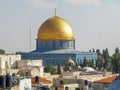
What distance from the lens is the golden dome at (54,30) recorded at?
54781mm

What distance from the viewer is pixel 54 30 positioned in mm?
54938

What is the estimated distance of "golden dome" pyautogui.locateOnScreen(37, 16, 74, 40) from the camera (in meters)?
54.8

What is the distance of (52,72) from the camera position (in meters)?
47.8

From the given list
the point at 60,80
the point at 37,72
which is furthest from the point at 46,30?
the point at 60,80

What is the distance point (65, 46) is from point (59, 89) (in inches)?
1116

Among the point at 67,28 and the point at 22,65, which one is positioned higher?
the point at 67,28

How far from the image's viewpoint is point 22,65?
46156 mm

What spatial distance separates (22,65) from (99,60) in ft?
43.4

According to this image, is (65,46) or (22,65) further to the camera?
(65,46)

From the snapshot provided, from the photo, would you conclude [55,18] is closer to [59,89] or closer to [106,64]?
[106,64]

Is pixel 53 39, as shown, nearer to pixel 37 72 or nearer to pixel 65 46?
pixel 65 46

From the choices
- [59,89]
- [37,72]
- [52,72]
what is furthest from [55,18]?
[59,89]

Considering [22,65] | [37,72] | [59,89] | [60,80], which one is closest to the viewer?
[59,89]

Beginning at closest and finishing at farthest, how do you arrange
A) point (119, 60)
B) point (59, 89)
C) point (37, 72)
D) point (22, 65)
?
point (59, 89) → point (37, 72) → point (22, 65) → point (119, 60)
